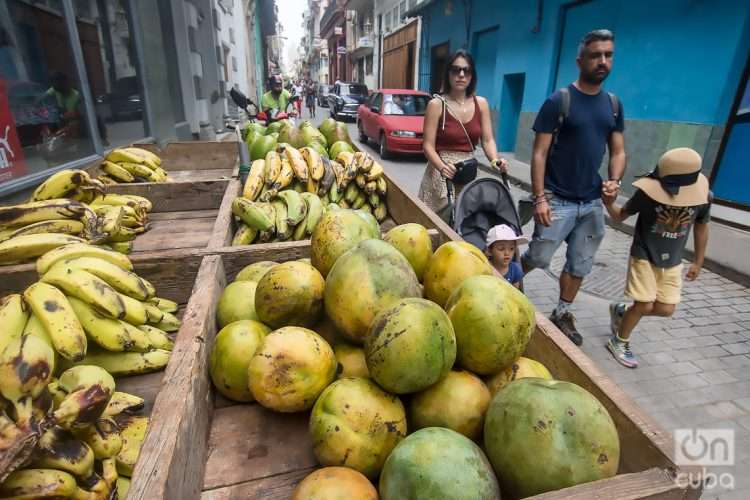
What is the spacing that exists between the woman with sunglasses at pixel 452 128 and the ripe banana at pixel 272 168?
1293 mm

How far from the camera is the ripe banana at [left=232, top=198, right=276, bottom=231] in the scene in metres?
2.50

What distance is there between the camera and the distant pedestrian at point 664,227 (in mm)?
2932

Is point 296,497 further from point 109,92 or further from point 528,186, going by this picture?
point 528,186

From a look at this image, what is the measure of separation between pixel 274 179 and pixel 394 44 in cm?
2406

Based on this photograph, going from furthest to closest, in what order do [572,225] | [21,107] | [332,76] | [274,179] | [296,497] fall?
[332,76] → [21,107] → [572,225] → [274,179] → [296,497]

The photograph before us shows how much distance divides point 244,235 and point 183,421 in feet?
5.26

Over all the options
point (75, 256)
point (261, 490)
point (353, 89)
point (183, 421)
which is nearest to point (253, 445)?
point (261, 490)

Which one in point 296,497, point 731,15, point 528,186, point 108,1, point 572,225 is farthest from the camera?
point 528,186

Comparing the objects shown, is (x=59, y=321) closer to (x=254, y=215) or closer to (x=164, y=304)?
(x=164, y=304)

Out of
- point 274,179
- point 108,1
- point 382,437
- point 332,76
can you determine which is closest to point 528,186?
point 274,179

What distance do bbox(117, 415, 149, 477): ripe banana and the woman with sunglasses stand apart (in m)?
2.87

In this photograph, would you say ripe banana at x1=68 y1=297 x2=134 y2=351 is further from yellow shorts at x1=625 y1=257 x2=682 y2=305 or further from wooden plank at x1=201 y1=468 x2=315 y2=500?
yellow shorts at x1=625 y1=257 x2=682 y2=305

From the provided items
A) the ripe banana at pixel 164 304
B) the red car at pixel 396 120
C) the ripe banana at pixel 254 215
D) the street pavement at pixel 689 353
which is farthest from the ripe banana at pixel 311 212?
the red car at pixel 396 120

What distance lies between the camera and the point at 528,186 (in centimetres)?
921
